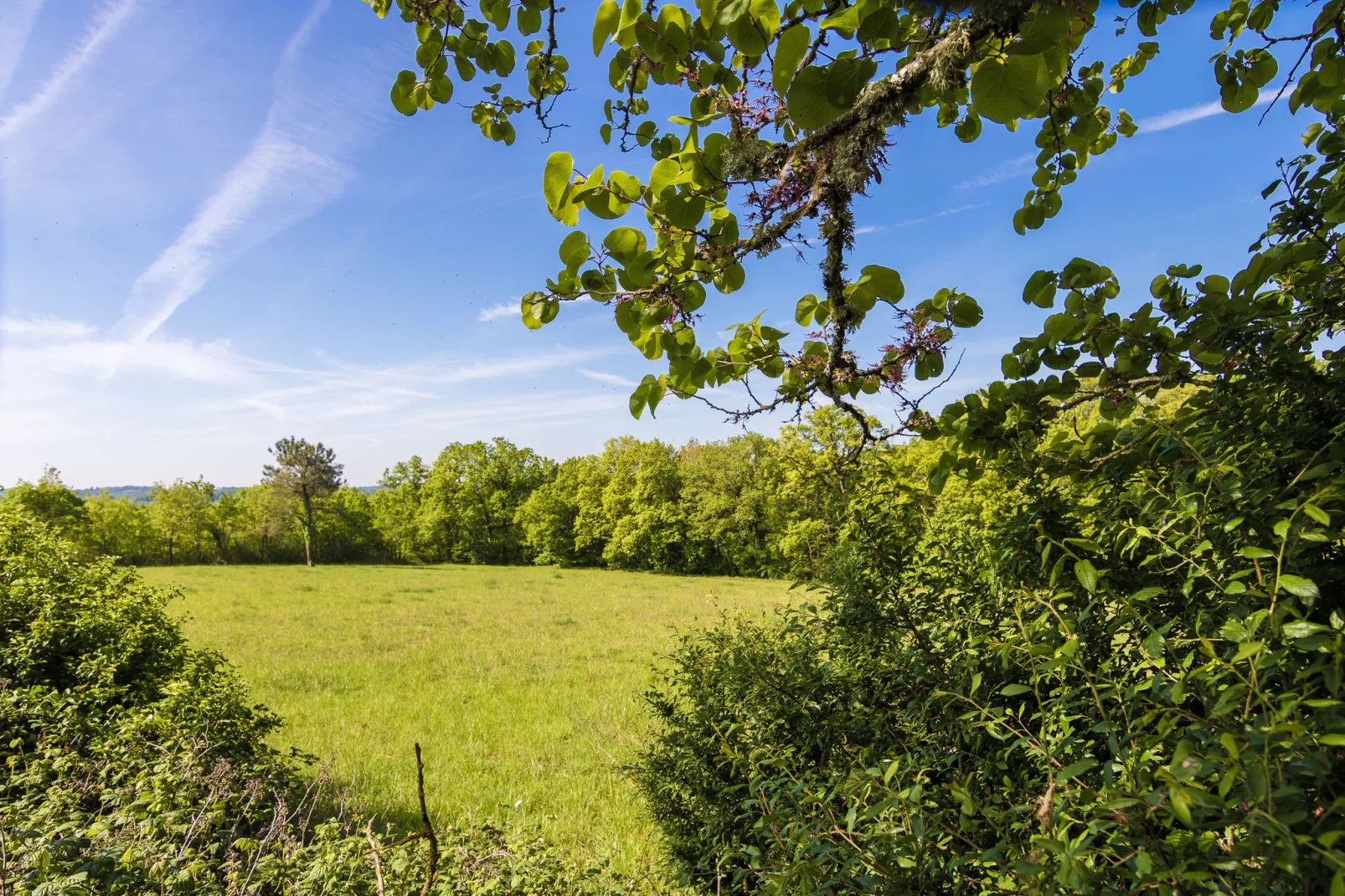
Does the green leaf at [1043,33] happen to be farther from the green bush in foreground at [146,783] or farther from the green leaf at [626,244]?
the green bush in foreground at [146,783]

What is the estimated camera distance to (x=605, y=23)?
1538 millimetres

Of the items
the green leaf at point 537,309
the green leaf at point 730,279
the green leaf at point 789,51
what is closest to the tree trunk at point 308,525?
the green leaf at point 537,309

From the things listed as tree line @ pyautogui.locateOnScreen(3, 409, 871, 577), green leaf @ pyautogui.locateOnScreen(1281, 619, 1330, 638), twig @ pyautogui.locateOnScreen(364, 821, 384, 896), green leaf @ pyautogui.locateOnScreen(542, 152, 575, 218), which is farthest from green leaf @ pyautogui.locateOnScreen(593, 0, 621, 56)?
tree line @ pyautogui.locateOnScreen(3, 409, 871, 577)

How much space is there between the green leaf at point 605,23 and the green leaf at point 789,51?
490 mm

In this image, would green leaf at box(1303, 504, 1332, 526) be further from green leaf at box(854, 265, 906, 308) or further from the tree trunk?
the tree trunk

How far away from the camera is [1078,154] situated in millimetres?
3008

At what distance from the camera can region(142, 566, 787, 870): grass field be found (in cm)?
735

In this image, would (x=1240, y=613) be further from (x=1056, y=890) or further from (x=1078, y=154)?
(x=1078, y=154)

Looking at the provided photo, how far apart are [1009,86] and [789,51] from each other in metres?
0.48

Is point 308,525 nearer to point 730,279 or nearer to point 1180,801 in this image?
point 730,279

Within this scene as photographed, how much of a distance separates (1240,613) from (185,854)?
4.21m

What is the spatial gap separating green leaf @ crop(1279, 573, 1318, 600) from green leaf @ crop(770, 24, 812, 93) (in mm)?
1482

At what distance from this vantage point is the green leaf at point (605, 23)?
1.52 metres

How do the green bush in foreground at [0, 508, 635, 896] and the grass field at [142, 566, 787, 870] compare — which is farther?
the grass field at [142, 566, 787, 870]
